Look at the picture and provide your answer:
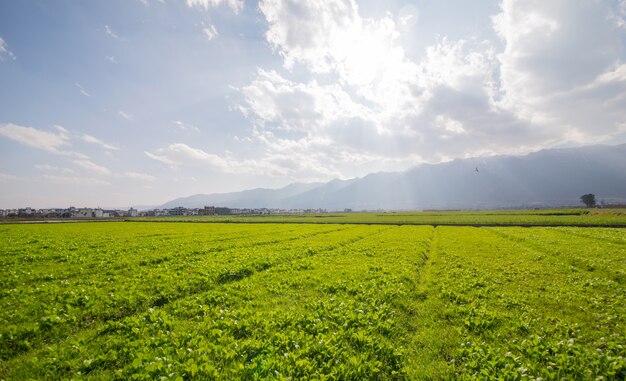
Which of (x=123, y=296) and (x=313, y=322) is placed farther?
(x=123, y=296)

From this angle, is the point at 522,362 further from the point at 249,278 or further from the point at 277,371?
the point at 249,278

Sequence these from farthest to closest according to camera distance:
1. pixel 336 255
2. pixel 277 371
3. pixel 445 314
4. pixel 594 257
→ pixel 336 255 < pixel 594 257 < pixel 445 314 < pixel 277 371

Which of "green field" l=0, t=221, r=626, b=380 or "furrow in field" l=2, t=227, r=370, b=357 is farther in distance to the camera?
"furrow in field" l=2, t=227, r=370, b=357

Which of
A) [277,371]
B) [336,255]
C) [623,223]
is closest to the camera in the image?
[277,371]

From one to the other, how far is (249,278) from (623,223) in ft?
313

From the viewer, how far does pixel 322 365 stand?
7.45 meters

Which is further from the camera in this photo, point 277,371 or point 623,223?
point 623,223

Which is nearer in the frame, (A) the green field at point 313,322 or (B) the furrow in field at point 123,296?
(A) the green field at point 313,322

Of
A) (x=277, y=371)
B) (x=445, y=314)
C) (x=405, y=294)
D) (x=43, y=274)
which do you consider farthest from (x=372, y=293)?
(x=43, y=274)

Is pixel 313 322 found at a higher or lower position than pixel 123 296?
lower

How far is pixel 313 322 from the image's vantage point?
1041 cm

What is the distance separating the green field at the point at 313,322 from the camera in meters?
7.38

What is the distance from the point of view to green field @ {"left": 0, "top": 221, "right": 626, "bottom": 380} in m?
7.38

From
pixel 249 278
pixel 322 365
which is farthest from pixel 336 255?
pixel 322 365
